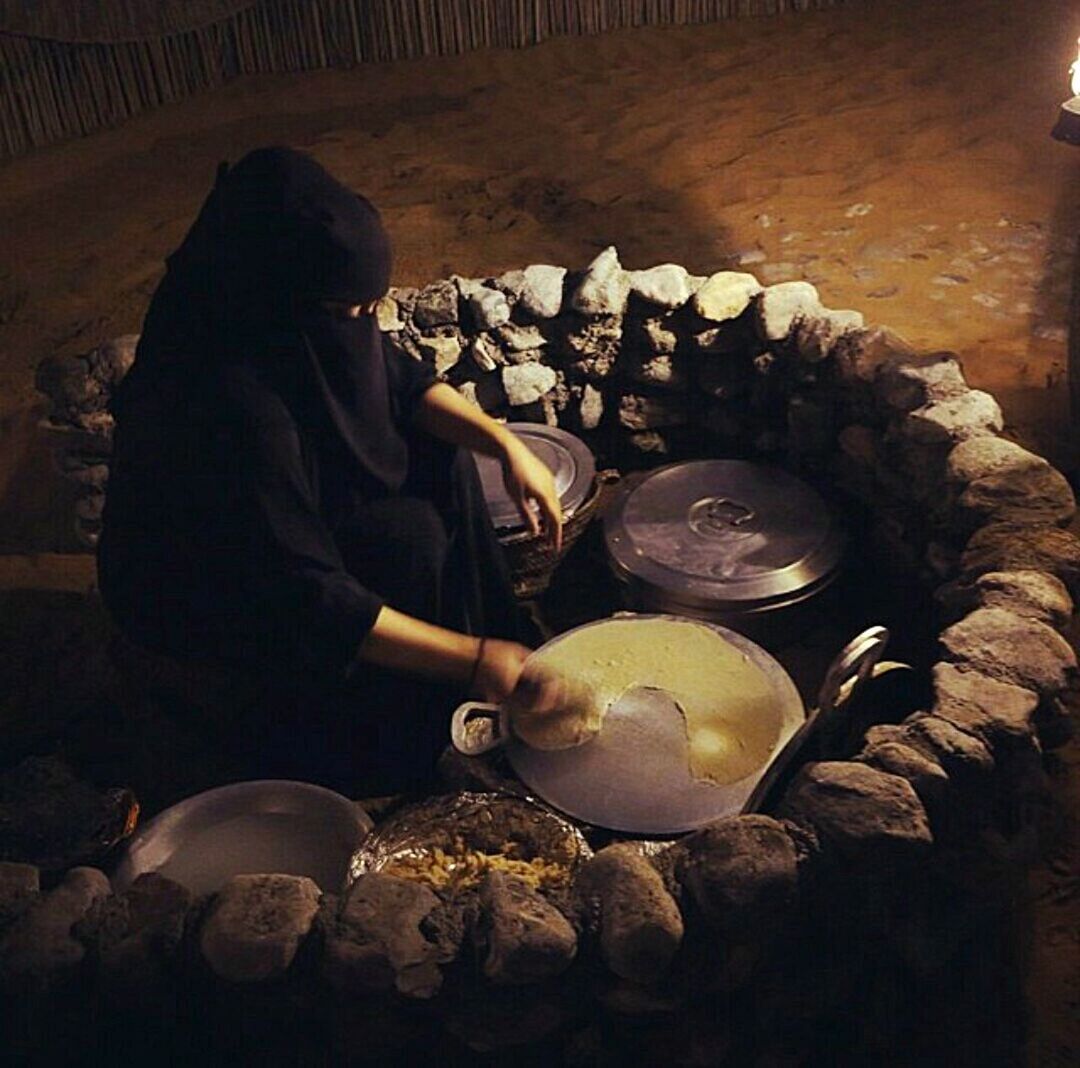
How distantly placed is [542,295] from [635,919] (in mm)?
2354

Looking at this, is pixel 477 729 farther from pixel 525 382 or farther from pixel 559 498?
pixel 525 382

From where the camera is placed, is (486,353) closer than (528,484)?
No

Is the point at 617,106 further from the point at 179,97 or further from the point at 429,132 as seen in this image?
the point at 179,97

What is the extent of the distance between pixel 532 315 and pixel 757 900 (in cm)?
236

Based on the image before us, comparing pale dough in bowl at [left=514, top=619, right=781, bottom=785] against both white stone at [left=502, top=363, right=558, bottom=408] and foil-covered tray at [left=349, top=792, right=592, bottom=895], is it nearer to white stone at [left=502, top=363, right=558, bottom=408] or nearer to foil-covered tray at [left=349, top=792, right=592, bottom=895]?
foil-covered tray at [left=349, top=792, right=592, bottom=895]

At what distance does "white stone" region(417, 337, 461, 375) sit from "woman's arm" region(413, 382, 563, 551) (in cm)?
86

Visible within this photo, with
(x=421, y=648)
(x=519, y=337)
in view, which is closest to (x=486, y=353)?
(x=519, y=337)

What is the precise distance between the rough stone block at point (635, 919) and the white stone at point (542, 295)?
7.20 feet

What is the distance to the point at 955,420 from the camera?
3.31 m

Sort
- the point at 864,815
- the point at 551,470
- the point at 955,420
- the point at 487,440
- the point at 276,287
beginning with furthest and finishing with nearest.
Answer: the point at 551,470 → the point at 955,420 → the point at 487,440 → the point at 276,287 → the point at 864,815

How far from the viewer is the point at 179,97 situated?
7.36m

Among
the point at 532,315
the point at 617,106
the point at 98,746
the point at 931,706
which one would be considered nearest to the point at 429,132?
the point at 617,106

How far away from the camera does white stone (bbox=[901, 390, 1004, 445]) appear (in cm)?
329

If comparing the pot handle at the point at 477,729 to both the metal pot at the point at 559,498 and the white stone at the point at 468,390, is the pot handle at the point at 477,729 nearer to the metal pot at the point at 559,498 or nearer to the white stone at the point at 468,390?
the metal pot at the point at 559,498
